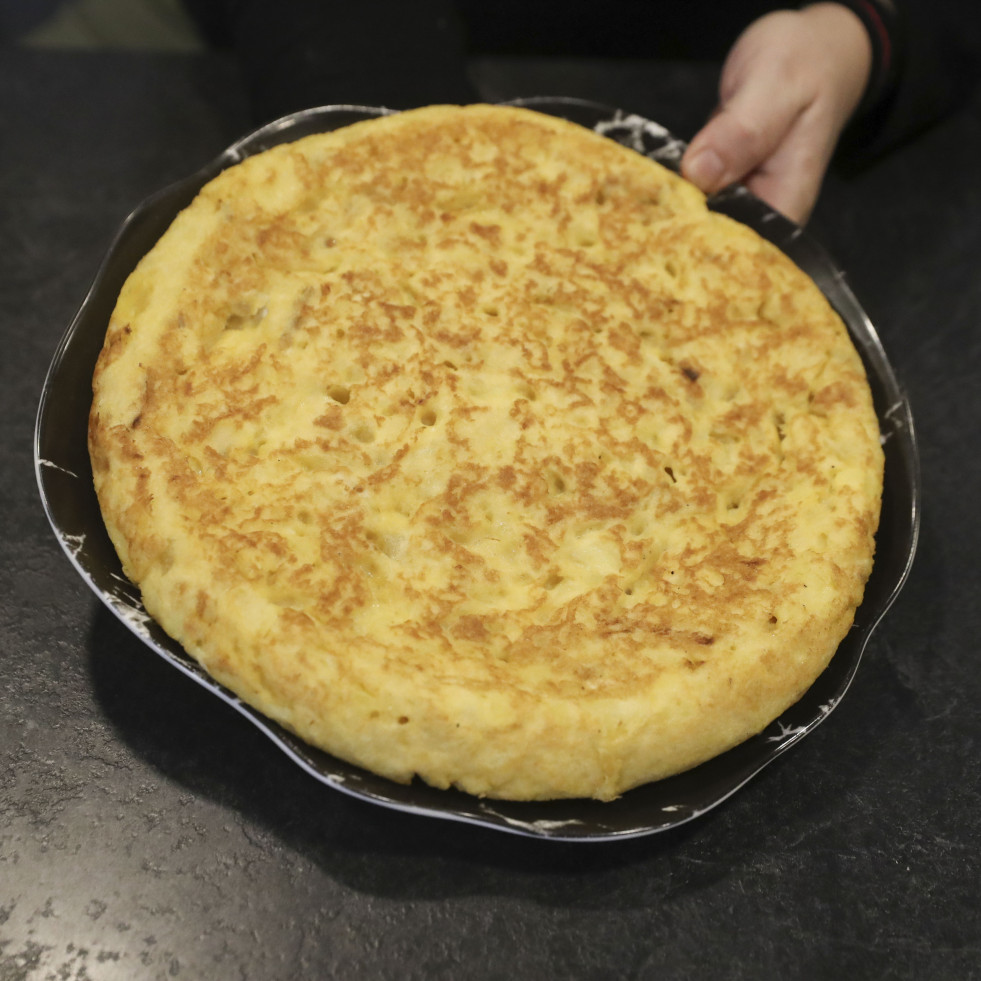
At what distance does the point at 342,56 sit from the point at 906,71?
5.29 feet

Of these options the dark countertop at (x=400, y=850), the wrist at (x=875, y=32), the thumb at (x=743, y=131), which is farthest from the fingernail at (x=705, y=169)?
the dark countertop at (x=400, y=850)

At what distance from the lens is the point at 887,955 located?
1.56m

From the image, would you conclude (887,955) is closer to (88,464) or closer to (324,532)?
(324,532)

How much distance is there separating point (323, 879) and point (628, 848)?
517 millimetres

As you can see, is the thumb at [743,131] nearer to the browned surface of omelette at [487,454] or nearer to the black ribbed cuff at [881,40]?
the browned surface of omelette at [487,454]

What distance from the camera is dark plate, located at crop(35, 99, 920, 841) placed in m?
1.37

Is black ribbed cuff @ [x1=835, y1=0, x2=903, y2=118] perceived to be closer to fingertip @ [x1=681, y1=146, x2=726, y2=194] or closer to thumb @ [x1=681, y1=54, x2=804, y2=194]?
thumb @ [x1=681, y1=54, x2=804, y2=194]

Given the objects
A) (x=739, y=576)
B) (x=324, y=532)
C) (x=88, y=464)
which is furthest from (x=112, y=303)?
(x=739, y=576)

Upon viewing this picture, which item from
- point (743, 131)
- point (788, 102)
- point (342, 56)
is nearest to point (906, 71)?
point (788, 102)

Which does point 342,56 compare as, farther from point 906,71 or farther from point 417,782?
point 417,782

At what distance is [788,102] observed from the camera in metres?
2.35

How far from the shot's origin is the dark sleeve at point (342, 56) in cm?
253

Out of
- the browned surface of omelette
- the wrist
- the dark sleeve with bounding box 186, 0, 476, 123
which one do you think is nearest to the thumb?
the browned surface of omelette

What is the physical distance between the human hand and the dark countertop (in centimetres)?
106
